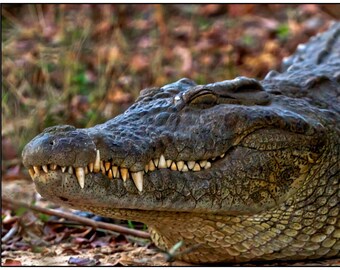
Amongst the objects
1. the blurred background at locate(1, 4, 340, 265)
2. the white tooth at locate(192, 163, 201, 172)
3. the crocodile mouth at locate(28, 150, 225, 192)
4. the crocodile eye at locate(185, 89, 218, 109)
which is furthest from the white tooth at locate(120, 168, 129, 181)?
the blurred background at locate(1, 4, 340, 265)

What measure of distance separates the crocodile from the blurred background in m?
2.16

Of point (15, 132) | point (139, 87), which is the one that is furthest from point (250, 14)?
point (15, 132)

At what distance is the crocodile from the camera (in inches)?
117

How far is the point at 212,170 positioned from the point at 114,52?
458cm

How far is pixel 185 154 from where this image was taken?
3.18m

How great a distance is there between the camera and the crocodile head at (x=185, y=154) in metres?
2.95

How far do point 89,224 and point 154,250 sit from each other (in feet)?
1.64

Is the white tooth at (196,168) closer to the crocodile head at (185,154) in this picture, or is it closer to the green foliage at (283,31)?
the crocodile head at (185,154)

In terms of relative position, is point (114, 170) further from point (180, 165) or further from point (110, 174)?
point (180, 165)

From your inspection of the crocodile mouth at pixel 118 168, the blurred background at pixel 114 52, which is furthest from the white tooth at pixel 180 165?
the blurred background at pixel 114 52

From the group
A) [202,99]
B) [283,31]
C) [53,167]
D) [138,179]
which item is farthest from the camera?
[283,31]

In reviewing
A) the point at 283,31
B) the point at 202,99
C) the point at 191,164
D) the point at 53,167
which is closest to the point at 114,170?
the point at 53,167

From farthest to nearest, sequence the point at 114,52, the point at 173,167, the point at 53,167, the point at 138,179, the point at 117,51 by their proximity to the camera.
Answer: the point at 117,51
the point at 114,52
the point at 173,167
the point at 138,179
the point at 53,167

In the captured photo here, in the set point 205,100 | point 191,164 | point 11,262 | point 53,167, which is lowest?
point 11,262
